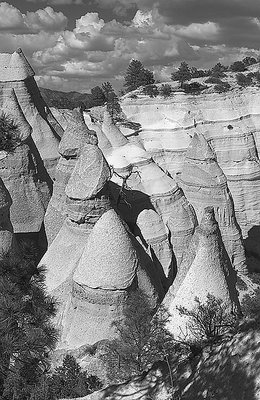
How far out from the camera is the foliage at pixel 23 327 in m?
8.76

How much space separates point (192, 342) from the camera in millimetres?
9055

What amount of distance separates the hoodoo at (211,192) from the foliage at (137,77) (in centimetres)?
2622

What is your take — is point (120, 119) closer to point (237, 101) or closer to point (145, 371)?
point (237, 101)

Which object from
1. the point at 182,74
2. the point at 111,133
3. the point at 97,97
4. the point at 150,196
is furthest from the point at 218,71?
the point at 150,196

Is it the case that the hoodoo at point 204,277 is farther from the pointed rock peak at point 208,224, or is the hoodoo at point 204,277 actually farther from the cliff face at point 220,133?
the cliff face at point 220,133

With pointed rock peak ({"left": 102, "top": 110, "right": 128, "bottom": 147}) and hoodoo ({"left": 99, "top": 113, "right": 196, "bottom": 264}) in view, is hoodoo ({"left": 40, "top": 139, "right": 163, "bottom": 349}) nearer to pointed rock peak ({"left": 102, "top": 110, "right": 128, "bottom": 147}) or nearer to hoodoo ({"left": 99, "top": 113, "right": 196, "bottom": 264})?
hoodoo ({"left": 99, "top": 113, "right": 196, "bottom": 264})

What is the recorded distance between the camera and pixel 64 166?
14.5m

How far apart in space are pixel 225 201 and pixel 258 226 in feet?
29.9

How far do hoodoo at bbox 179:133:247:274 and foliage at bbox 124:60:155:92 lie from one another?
86.0 feet

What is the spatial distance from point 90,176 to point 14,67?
31.0ft

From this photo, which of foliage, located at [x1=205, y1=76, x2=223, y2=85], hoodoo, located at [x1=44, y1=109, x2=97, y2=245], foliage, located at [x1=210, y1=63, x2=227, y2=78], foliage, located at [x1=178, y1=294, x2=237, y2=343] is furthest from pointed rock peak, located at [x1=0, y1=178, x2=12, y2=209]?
foliage, located at [x1=210, y1=63, x2=227, y2=78]

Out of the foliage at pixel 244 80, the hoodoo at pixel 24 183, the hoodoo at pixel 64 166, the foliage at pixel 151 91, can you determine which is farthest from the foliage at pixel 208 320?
the foliage at pixel 244 80

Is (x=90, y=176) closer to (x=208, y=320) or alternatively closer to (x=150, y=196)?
(x=150, y=196)

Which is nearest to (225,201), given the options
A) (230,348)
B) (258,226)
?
(258,226)
